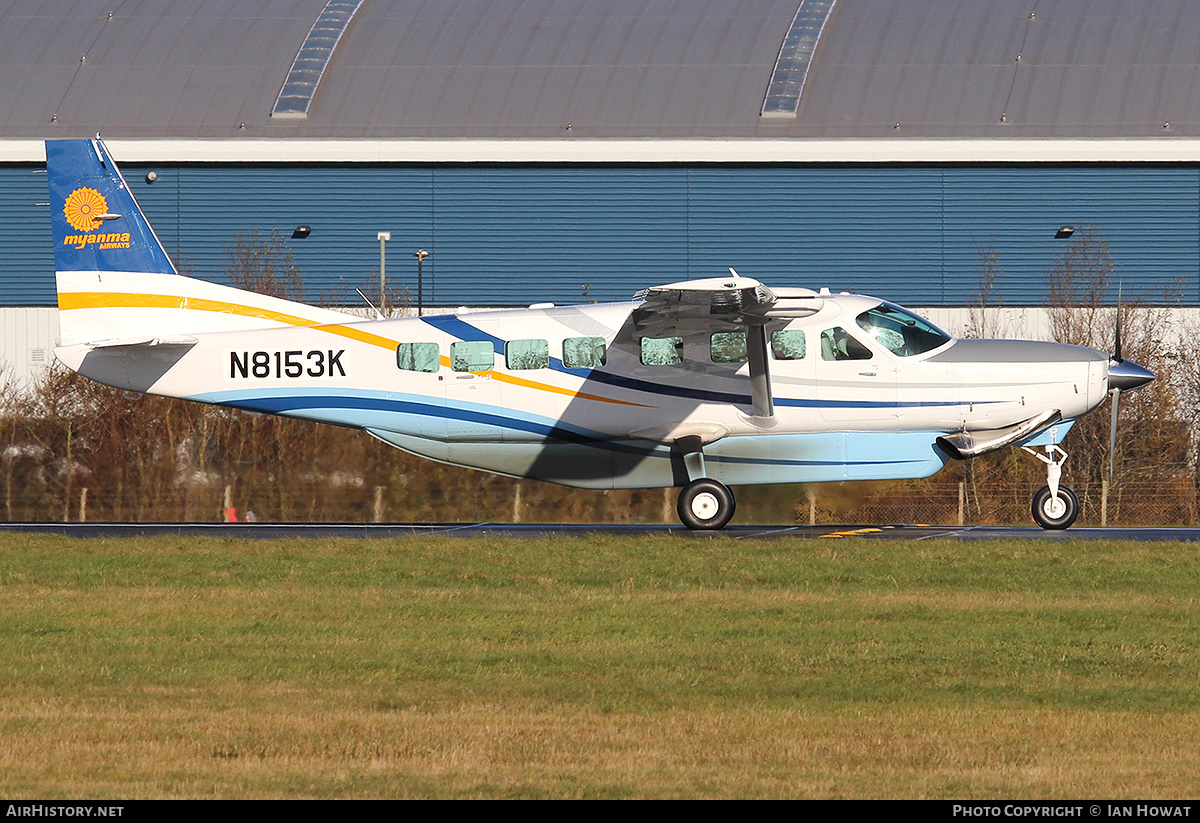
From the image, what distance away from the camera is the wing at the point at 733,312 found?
1817 centimetres

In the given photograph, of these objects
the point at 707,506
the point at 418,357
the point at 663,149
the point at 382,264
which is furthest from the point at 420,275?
the point at 707,506

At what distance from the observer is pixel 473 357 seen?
67.5 feet

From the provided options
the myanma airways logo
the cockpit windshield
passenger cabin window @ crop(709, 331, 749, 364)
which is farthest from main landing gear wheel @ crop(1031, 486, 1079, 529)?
the myanma airways logo

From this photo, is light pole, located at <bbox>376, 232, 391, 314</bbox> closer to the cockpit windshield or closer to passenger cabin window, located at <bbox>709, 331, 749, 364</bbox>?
passenger cabin window, located at <bbox>709, 331, 749, 364</bbox>

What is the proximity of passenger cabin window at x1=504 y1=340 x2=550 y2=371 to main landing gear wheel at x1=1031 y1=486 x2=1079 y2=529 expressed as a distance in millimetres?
7134

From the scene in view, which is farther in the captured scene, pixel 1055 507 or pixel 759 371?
pixel 1055 507

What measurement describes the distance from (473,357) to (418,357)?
79cm

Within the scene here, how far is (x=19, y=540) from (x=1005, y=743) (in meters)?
16.2
